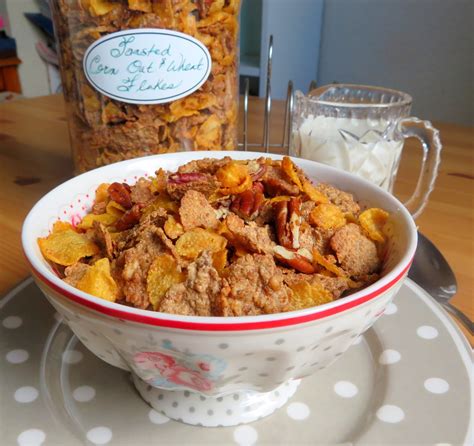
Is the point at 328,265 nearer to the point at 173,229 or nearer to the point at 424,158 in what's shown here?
the point at 173,229

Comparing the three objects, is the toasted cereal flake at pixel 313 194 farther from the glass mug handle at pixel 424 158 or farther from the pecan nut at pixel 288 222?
the glass mug handle at pixel 424 158

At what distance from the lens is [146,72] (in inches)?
24.8

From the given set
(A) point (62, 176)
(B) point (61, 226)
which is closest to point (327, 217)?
(B) point (61, 226)

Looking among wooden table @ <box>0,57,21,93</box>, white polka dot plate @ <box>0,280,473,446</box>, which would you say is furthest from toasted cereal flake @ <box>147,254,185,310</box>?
wooden table @ <box>0,57,21,93</box>

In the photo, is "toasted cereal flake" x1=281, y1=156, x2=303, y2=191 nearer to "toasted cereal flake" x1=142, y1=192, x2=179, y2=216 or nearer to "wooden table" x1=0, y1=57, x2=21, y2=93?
"toasted cereal flake" x1=142, y1=192, x2=179, y2=216

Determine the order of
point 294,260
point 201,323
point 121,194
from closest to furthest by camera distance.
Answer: point 201,323
point 294,260
point 121,194

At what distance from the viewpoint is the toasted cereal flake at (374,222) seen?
1.50 ft

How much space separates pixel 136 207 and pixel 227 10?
1.16ft

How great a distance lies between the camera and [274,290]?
0.35m

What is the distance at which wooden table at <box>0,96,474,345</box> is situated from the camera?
2.20 feet

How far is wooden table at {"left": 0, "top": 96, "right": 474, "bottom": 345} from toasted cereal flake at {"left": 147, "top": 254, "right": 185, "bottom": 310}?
309 millimetres

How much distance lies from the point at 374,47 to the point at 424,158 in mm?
1599

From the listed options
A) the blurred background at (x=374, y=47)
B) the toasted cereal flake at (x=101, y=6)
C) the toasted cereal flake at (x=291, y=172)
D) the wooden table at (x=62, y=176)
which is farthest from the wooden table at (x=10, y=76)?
the toasted cereal flake at (x=291, y=172)

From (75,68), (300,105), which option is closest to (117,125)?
(75,68)
